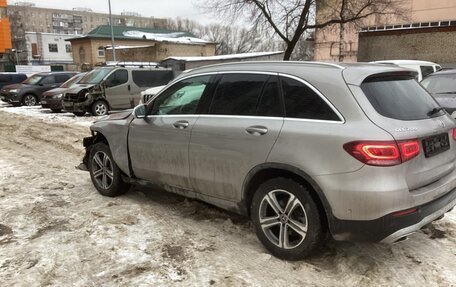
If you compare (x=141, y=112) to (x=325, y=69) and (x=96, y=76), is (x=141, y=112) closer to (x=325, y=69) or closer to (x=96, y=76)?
(x=325, y=69)

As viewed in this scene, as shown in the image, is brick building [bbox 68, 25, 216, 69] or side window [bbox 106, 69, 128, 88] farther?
brick building [bbox 68, 25, 216, 69]

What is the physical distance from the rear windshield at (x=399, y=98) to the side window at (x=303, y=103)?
1.11 ft

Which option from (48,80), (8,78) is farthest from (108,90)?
(8,78)

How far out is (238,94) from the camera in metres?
4.00

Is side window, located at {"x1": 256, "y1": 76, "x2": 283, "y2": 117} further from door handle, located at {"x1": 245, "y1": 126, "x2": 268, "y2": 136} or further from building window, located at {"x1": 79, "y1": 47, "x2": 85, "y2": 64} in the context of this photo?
building window, located at {"x1": 79, "y1": 47, "x2": 85, "y2": 64}

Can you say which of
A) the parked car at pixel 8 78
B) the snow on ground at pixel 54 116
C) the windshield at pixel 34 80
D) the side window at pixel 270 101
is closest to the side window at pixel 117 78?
the snow on ground at pixel 54 116

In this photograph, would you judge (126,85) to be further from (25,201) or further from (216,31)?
(216,31)

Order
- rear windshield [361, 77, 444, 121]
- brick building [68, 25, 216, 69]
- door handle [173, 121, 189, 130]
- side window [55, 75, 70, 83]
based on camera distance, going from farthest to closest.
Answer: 1. brick building [68, 25, 216, 69]
2. side window [55, 75, 70, 83]
3. door handle [173, 121, 189, 130]
4. rear windshield [361, 77, 444, 121]

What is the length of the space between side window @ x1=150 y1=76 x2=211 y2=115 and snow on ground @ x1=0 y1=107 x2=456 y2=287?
121 cm

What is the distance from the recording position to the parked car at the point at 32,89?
19734 mm

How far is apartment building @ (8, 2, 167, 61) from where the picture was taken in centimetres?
10025

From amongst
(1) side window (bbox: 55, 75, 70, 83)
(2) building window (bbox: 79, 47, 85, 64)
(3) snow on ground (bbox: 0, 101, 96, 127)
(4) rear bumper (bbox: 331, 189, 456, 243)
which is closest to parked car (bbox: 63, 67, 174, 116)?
(3) snow on ground (bbox: 0, 101, 96, 127)

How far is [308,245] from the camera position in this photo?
346 centimetres

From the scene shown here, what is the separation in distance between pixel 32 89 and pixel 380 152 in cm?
2018
